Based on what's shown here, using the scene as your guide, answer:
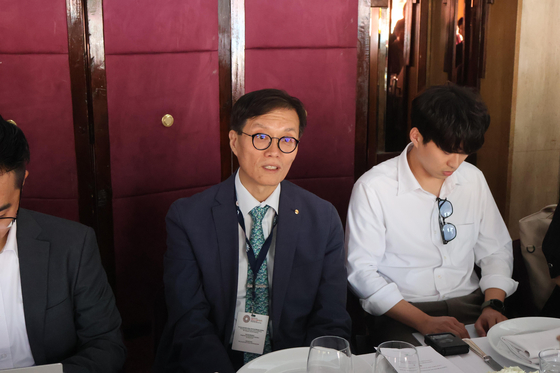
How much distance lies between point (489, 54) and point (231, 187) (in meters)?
2.98

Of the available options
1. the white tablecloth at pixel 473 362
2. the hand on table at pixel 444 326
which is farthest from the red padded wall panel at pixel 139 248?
the white tablecloth at pixel 473 362

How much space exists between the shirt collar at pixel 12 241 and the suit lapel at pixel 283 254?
0.82m

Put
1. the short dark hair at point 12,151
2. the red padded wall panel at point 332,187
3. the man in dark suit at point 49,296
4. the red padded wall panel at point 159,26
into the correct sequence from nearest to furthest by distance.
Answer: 1. the short dark hair at point 12,151
2. the man in dark suit at point 49,296
3. the red padded wall panel at point 159,26
4. the red padded wall panel at point 332,187

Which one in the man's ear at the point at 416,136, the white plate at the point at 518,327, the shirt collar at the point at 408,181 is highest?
the man's ear at the point at 416,136

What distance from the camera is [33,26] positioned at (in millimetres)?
2516

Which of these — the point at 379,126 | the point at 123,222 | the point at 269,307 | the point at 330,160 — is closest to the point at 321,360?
the point at 269,307

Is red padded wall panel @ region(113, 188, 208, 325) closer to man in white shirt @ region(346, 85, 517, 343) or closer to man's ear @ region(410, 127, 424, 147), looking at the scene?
man in white shirt @ region(346, 85, 517, 343)

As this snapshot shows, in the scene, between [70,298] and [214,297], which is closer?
[70,298]

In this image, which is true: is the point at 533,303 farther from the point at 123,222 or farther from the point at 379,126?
the point at 379,126

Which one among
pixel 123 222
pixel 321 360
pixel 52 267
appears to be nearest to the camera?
pixel 321 360

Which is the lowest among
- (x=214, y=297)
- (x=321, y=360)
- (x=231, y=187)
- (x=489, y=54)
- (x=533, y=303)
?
(x=533, y=303)

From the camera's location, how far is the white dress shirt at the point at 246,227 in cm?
187

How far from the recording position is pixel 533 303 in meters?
2.06

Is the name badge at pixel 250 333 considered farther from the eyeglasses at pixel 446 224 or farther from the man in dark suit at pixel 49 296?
the eyeglasses at pixel 446 224
